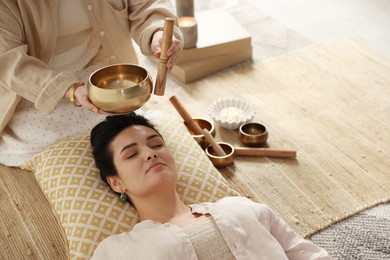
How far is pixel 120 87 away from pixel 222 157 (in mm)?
751

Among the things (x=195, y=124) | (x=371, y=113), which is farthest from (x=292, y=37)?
(x=195, y=124)

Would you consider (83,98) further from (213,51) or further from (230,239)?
(213,51)

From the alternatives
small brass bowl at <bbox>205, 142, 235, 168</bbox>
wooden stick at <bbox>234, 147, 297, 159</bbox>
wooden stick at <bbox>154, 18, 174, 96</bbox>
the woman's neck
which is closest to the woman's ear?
the woman's neck

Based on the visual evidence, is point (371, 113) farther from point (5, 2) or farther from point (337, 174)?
point (5, 2)

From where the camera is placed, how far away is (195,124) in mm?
2625

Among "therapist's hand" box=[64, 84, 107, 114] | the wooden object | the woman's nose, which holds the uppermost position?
"therapist's hand" box=[64, 84, 107, 114]

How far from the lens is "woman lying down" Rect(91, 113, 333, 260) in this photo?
1.66 meters

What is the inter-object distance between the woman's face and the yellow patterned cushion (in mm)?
101

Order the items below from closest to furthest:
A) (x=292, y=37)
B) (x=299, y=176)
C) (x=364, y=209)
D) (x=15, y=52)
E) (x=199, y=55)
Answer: (x=15, y=52)
(x=364, y=209)
(x=299, y=176)
(x=199, y=55)
(x=292, y=37)

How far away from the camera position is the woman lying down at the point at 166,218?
1663mm

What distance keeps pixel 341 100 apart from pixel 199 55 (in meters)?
0.97

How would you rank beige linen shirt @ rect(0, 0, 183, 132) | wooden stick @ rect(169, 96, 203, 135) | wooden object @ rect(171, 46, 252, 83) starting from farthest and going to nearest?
wooden object @ rect(171, 46, 252, 83), wooden stick @ rect(169, 96, 203, 135), beige linen shirt @ rect(0, 0, 183, 132)

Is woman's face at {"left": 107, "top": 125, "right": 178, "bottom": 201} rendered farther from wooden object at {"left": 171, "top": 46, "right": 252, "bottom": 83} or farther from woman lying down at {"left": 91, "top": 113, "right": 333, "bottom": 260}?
wooden object at {"left": 171, "top": 46, "right": 252, "bottom": 83}

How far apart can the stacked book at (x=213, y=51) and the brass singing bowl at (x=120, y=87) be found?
1316 millimetres
